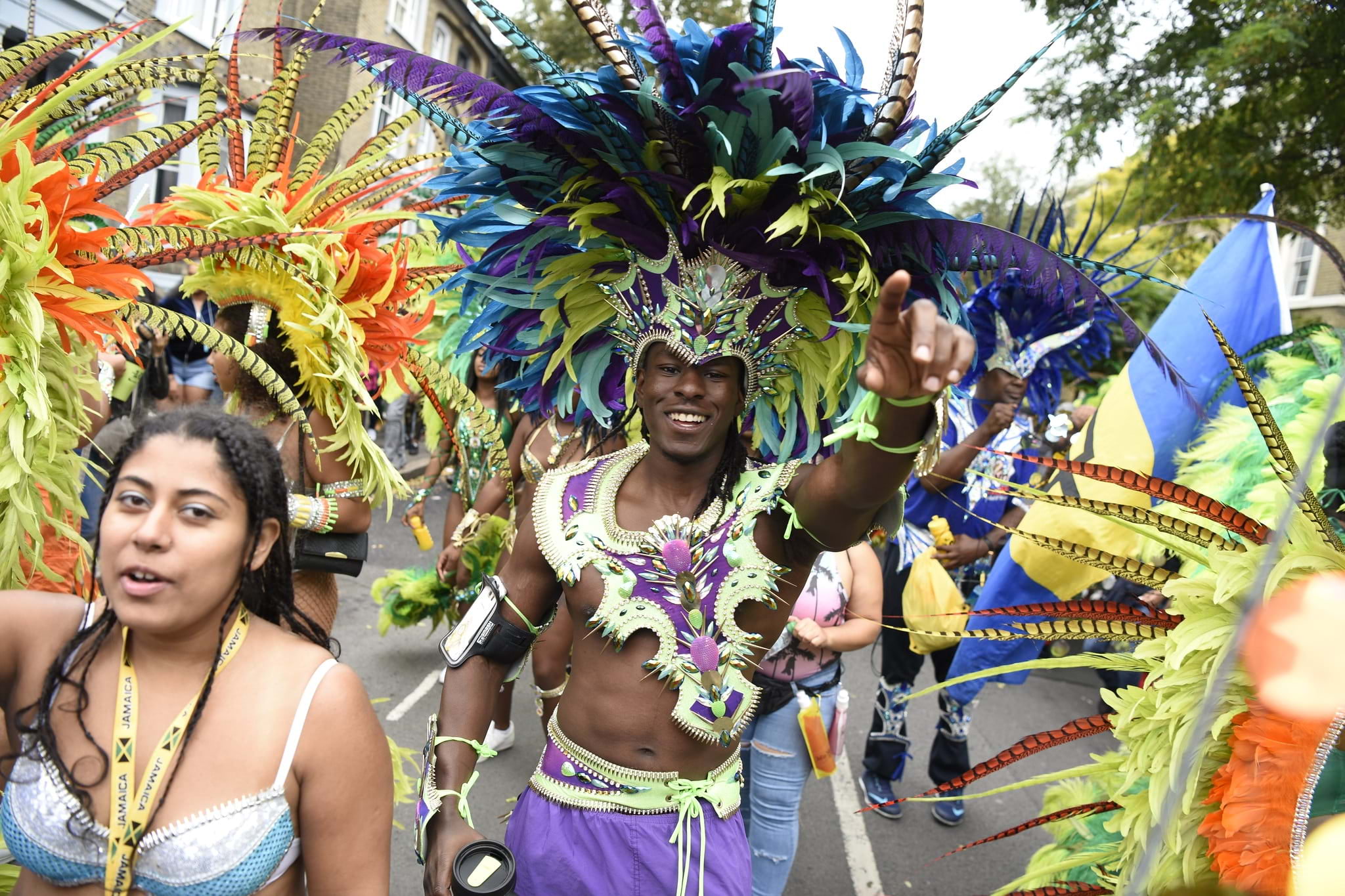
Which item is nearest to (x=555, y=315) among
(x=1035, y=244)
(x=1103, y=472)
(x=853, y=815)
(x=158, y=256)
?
(x=158, y=256)

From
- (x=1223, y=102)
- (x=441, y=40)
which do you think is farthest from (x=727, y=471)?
(x=441, y=40)

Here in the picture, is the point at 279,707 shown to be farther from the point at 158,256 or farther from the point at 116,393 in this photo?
the point at 116,393

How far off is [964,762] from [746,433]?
9.23ft

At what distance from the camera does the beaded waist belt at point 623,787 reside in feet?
6.99

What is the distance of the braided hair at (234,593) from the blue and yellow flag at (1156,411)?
2.15 meters

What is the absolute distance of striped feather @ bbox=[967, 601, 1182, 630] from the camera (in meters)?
1.55

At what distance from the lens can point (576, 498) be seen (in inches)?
91.3

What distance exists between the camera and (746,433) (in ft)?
8.57

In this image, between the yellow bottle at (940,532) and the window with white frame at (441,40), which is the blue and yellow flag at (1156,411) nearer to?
the yellow bottle at (940,532)

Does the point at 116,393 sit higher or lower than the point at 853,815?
higher

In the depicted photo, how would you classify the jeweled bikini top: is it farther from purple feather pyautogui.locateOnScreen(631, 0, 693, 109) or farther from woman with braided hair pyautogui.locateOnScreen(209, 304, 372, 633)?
woman with braided hair pyautogui.locateOnScreen(209, 304, 372, 633)

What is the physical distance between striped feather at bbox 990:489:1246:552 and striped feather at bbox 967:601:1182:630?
0.48 feet

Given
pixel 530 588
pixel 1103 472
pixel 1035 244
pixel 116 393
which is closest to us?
pixel 1103 472

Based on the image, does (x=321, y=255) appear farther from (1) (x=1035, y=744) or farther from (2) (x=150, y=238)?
(1) (x=1035, y=744)
